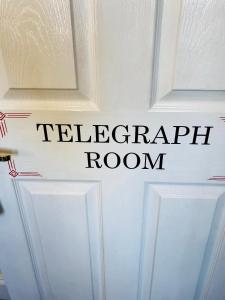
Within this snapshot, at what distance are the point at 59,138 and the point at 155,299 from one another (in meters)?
0.76

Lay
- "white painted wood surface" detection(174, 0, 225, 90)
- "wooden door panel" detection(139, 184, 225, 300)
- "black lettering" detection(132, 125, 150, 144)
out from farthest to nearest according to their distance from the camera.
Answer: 1. "wooden door panel" detection(139, 184, 225, 300)
2. "black lettering" detection(132, 125, 150, 144)
3. "white painted wood surface" detection(174, 0, 225, 90)

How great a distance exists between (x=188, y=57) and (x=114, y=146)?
0.92 feet

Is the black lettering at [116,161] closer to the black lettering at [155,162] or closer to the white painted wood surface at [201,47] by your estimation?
the black lettering at [155,162]

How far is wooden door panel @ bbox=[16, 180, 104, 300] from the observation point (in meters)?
0.76

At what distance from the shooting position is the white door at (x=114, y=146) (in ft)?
1.78

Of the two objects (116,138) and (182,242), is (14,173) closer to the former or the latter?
(116,138)

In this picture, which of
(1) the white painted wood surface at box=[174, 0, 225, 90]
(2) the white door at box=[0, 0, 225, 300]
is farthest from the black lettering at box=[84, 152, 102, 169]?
(1) the white painted wood surface at box=[174, 0, 225, 90]

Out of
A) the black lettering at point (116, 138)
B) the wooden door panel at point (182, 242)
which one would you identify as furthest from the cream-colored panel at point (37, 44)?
the wooden door panel at point (182, 242)

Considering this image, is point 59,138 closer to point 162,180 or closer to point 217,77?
point 162,180

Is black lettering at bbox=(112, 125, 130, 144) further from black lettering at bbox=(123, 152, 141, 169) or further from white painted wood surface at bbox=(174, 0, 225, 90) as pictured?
white painted wood surface at bbox=(174, 0, 225, 90)

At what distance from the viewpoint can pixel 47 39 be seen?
0.56 meters

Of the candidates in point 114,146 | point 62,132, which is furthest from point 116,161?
point 62,132

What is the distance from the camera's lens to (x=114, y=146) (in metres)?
0.67

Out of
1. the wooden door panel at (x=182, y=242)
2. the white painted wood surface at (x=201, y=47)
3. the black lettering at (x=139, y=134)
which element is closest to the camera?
the white painted wood surface at (x=201, y=47)
